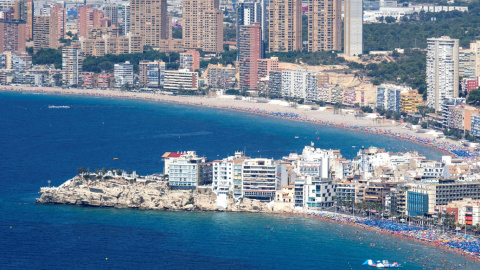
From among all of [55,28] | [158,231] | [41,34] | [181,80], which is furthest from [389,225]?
[41,34]

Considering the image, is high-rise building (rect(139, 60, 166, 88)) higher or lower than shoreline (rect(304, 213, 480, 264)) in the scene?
higher

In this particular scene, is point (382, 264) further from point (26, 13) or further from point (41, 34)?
point (26, 13)

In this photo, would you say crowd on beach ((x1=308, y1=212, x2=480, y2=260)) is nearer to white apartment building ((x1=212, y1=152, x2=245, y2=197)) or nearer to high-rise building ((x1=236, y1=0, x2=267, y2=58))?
white apartment building ((x1=212, y1=152, x2=245, y2=197))

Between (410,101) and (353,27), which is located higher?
(353,27)

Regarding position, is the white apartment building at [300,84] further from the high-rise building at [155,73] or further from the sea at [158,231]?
the sea at [158,231]

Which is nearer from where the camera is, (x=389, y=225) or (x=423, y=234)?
(x=423, y=234)

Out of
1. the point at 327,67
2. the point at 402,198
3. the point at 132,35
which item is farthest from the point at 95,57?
the point at 402,198

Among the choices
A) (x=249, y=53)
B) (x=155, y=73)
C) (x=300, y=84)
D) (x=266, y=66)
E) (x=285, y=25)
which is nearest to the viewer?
(x=300, y=84)

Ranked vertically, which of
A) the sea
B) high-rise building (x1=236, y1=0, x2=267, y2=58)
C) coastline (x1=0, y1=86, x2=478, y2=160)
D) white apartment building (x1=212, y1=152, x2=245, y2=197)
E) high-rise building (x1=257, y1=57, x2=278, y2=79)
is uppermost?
high-rise building (x1=236, y1=0, x2=267, y2=58)

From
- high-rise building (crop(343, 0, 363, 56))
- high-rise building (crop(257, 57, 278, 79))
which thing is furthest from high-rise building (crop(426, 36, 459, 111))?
high-rise building (crop(257, 57, 278, 79))
